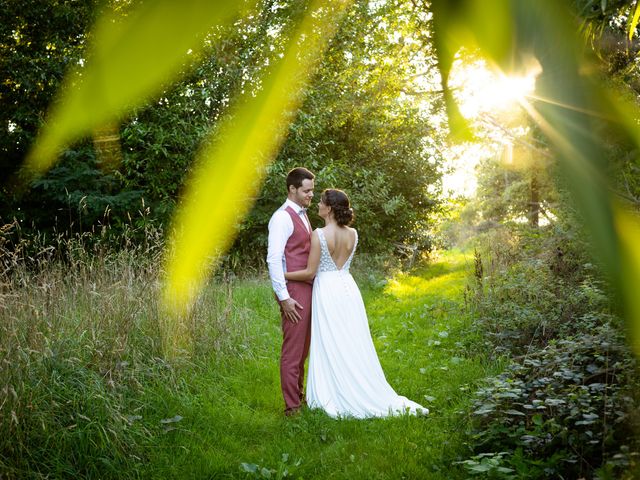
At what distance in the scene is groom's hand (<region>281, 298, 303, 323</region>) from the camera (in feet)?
16.4

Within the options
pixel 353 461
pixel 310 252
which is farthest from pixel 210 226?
pixel 353 461

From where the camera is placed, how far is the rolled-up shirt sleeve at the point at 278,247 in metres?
4.87

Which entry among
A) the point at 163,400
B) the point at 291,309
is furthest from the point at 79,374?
the point at 291,309

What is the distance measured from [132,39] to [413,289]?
500 inches

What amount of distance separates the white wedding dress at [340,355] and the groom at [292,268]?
0.14 meters

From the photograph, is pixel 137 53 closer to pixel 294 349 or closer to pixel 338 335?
pixel 294 349

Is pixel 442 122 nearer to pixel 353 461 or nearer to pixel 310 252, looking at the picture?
pixel 353 461

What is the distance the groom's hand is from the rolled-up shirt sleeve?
7 cm

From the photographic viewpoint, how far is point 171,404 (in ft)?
16.0

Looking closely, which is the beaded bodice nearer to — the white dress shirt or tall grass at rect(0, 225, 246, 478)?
the white dress shirt

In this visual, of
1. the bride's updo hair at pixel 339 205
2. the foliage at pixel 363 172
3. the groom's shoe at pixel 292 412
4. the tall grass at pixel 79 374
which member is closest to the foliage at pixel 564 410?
the groom's shoe at pixel 292 412

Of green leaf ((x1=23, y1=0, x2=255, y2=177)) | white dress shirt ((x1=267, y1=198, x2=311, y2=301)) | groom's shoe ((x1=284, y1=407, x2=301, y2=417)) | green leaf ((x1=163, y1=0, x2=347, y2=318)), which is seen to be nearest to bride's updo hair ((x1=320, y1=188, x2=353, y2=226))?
white dress shirt ((x1=267, y1=198, x2=311, y2=301))

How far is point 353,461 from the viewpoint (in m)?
4.00

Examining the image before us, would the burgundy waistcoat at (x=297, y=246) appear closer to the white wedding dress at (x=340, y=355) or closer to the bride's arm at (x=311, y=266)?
the bride's arm at (x=311, y=266)
